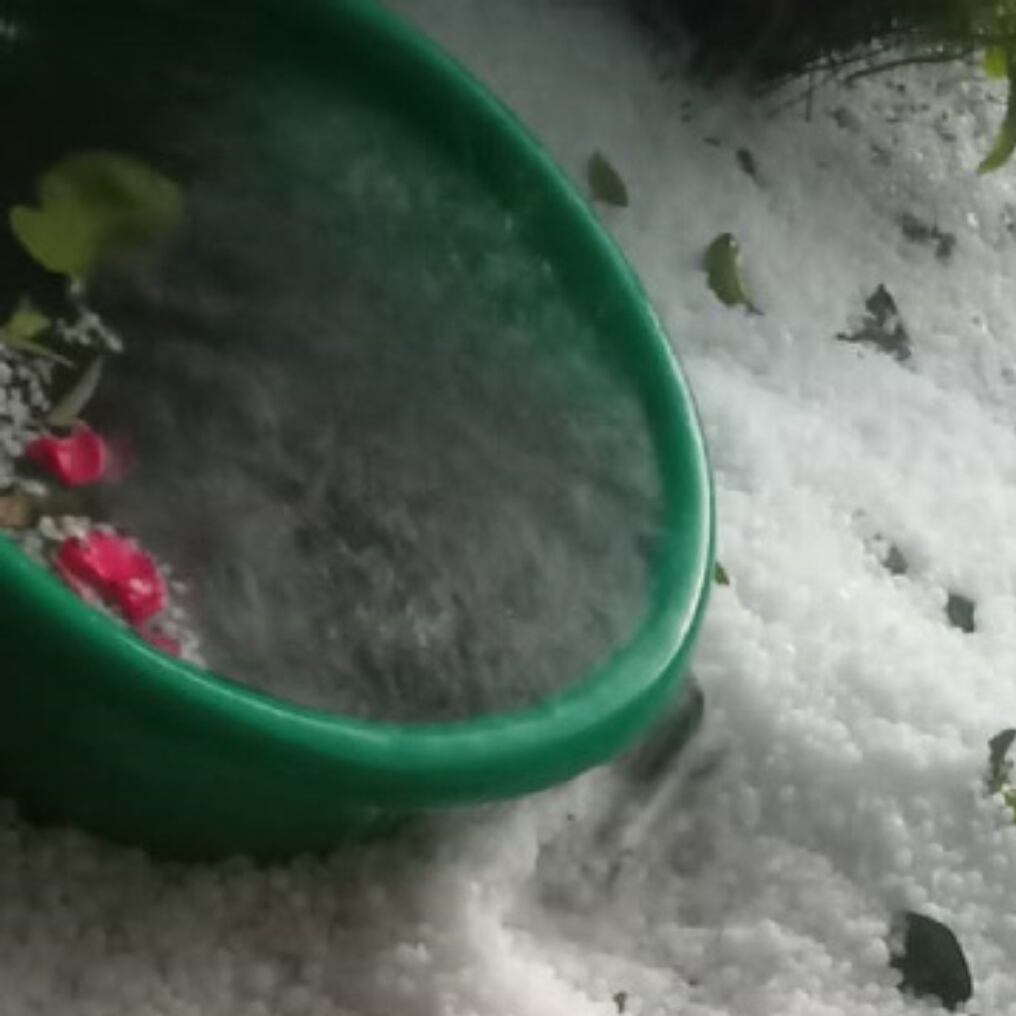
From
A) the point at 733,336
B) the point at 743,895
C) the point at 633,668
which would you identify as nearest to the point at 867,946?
the point at 743,895

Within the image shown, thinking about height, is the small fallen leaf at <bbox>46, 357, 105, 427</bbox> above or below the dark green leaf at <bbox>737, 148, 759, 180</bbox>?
below

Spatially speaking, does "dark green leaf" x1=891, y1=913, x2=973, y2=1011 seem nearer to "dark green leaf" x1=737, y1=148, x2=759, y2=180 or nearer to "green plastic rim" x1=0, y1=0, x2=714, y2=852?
"green plastic rim" x1=0, y1=0, x2=714, y2=852

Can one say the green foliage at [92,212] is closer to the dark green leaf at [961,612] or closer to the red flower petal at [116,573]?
the red flower petal at [116,573]

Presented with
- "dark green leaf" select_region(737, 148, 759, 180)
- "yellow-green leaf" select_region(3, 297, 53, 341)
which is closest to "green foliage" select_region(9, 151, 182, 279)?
"yellow-green leaf" select_region(3, 297, 53, 341)

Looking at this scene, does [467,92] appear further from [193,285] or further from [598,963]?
[598,963]

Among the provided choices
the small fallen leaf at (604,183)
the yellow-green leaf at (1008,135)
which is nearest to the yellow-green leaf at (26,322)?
the small fallen leaf at (604,183)

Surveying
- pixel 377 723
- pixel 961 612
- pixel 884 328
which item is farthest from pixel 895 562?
pixel 377 723
